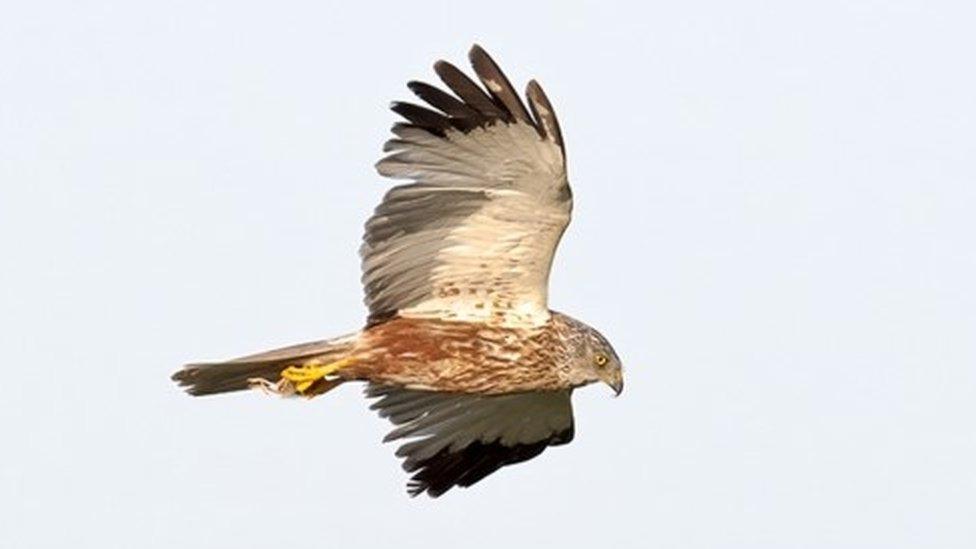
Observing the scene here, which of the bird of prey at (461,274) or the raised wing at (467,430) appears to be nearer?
the bird of prey at (461,274)

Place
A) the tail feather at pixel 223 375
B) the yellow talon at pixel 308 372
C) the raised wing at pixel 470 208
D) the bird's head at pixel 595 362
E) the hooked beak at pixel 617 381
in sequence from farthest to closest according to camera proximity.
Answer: the hooked beak at pixel 617 381 → the bird's head at pixel 595 362 → the yellow talon at pixel 308 372 → the tail feather at pixel 223 375 → the raised wing at pixel 470 208

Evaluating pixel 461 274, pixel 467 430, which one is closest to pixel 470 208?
pixel 461 274

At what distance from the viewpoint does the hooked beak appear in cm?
1730

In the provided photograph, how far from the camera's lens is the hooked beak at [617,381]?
17297 millimetres

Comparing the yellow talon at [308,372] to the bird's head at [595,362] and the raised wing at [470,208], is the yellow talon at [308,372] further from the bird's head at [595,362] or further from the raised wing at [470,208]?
the bird's head at [595,362]

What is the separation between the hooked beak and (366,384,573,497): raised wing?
2.30 feet

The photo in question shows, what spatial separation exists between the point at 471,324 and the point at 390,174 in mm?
1359

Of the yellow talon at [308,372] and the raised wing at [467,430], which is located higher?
the yellow talon at [308,372]

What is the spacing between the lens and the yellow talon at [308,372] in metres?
16.9

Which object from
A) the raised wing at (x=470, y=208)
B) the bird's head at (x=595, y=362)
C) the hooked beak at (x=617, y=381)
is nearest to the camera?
the raised wing at (x=470, y=208)

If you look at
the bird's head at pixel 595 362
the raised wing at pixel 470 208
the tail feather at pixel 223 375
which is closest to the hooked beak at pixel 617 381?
the bird's head at pixel 595 362

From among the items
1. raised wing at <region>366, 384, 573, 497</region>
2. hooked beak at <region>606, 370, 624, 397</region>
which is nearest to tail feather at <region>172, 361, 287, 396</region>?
raised wing at <region>366, 384, 573, 497</region>

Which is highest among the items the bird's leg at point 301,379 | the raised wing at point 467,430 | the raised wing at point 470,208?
the raised wing at point 470,208

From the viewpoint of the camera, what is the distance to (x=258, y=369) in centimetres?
1691
